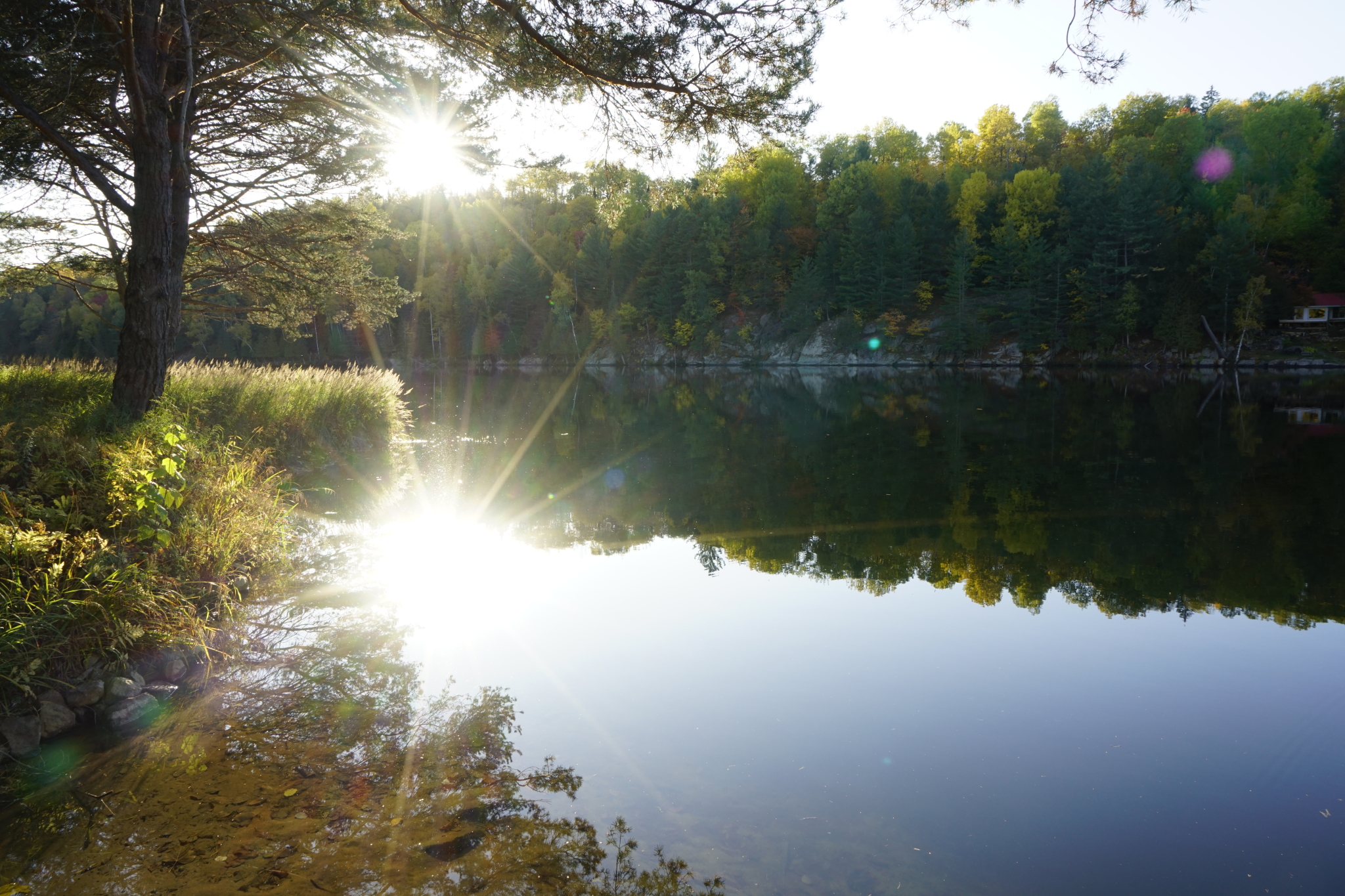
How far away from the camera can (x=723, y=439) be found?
19828mm

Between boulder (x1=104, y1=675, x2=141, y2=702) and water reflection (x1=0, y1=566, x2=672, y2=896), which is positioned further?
boulder (x1=104, y1=675, x2=141, y2=702)

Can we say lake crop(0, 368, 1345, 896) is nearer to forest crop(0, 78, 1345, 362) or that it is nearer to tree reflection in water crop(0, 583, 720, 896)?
tree reflection in water crop(0, 583, 720, 896)

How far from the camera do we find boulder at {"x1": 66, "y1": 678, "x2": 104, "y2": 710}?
4.53 meters

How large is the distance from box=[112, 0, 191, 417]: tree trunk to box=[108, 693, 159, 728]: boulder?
5342mm

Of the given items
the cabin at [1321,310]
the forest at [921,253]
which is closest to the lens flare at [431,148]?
the forest at [921,253]

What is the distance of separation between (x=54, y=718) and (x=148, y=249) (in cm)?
629

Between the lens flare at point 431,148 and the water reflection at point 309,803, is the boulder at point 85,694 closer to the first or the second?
the water reflection at point 309,803

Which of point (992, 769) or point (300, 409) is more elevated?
point (300, 409)

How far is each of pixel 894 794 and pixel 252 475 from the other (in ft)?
24.0

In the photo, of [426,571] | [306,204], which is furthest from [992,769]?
[306,204]

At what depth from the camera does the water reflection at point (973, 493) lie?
798 cm

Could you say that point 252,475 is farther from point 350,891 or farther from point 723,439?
point 723,439

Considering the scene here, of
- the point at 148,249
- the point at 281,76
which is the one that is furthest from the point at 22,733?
the point at 281,76

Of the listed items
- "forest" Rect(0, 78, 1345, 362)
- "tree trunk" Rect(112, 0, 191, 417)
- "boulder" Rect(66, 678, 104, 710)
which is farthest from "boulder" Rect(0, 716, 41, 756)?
"forest" Rect(0, 78, 1345, 362)
